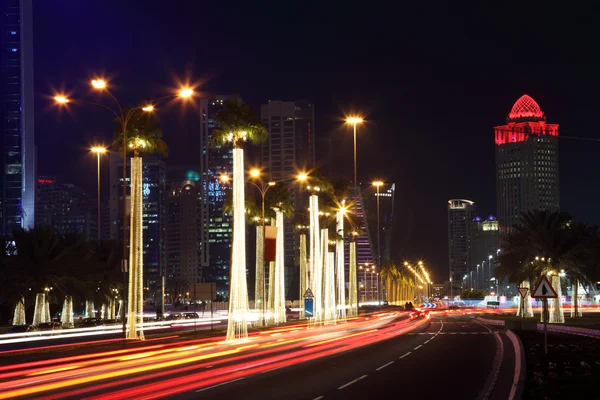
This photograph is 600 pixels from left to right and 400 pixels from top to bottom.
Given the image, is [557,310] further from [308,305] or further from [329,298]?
[308,305]

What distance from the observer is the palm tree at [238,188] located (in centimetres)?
4284

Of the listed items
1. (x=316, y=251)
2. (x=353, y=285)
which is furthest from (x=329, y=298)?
(x=353, y=285)

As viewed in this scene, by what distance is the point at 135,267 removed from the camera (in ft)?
138

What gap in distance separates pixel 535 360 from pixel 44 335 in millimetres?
39740

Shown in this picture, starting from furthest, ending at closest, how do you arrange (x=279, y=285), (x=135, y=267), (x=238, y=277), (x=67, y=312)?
1. (x=67, y=312)
2. (x=279, y=285)
3. (x=238, y=277)
4. (x=135, y=267)

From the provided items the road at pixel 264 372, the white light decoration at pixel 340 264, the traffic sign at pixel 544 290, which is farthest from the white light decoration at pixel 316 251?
the traffic sign at pixel 544 290

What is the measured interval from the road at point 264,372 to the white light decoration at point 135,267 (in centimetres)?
189

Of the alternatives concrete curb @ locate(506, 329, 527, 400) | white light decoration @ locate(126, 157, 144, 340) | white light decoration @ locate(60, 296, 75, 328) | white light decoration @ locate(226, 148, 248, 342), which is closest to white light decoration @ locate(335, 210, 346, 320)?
white light decoration @ locate(60, 296, 75, 328)

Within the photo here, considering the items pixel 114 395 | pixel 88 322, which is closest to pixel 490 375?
pixel 114 395

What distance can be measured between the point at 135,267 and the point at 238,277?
199 inches

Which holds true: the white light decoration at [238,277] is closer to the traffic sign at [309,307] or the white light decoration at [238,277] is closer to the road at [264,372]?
the road at [264,372]

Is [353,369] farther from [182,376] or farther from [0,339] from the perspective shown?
[0,339]

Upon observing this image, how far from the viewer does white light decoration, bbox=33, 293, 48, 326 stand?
78250 millimetres

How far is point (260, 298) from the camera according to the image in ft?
213
